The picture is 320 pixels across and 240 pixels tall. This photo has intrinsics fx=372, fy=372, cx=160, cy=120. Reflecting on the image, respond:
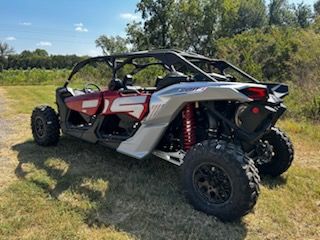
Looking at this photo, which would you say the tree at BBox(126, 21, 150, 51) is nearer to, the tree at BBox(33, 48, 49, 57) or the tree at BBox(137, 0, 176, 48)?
the tree at BBox(137, 0, 176, 48)

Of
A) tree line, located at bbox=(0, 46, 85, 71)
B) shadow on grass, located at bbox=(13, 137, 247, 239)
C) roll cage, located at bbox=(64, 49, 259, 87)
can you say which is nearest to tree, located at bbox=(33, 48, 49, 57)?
tree line, located at bbox=(0, 46, 85, 71)

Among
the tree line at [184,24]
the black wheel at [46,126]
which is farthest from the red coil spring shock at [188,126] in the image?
the tree line at [184,24]

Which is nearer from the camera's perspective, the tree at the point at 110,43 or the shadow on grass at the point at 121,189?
the shadow on grass at the point at 121,189

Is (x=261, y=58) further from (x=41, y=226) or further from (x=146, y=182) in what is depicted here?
(x=41, y=226)

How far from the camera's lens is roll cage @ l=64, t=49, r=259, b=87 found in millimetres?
3750

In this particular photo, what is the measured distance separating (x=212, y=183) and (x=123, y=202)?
3.00ft

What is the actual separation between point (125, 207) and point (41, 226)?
790mm

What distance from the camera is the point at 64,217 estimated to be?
10.8 ft

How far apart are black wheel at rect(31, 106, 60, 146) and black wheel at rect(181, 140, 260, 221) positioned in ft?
8.81

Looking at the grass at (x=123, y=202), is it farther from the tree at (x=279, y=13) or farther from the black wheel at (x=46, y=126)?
the tree at (x=279, y=13)

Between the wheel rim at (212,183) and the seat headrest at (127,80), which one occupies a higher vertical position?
the seat headrest at (127,80)

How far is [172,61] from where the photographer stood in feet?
12.8

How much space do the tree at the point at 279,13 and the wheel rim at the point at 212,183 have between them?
155ft

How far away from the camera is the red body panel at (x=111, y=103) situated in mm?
4047
